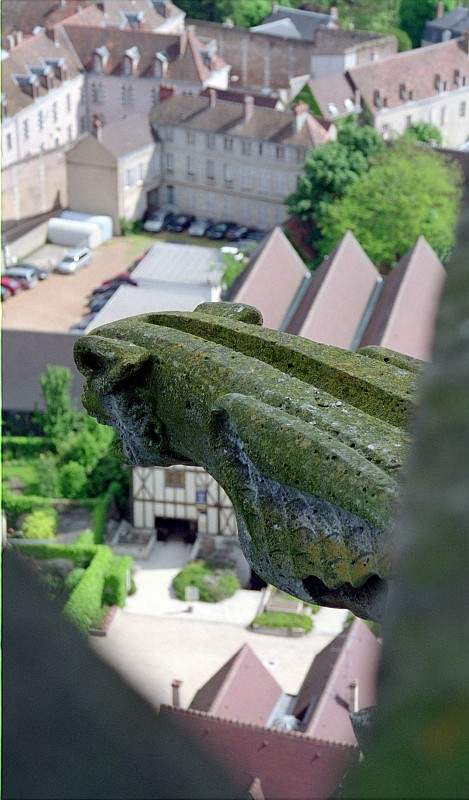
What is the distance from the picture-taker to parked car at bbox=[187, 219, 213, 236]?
77625 mm

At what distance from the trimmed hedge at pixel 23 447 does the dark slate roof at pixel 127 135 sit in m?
27.3

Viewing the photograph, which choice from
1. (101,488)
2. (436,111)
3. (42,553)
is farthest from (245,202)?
(42,553)

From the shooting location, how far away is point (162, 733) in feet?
7.07

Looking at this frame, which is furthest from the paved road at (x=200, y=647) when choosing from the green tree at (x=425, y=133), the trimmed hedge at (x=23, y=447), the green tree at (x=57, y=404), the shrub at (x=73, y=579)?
the green tree at (x=425, y=133)

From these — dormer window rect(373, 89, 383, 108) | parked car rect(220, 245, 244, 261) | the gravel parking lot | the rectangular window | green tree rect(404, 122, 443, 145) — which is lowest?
the gravel parking lot

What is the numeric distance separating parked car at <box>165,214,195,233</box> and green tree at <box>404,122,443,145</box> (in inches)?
506

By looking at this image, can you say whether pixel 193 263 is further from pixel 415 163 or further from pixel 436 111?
pixel 436 111

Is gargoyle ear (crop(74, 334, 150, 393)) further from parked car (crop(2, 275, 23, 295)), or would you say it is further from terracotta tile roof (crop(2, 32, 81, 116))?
terracotta tile roof (crop(2, 32, 81, 116))

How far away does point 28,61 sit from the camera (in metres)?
84.0

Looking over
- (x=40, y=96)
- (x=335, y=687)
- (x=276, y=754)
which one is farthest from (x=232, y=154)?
(x=276, y=754)

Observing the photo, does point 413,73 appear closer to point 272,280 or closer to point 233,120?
point 233,120

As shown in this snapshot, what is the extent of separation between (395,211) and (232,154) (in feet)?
44.5


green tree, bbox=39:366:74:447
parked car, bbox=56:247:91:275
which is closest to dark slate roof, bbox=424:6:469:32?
parked car, bbox=56:247:91:275

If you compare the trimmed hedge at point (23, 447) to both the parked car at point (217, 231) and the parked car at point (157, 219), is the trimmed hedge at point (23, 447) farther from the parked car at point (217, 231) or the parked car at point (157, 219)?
the parked car at point (157, 219)
